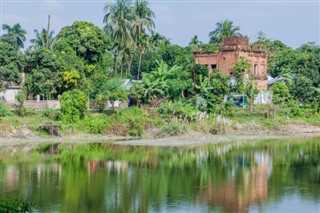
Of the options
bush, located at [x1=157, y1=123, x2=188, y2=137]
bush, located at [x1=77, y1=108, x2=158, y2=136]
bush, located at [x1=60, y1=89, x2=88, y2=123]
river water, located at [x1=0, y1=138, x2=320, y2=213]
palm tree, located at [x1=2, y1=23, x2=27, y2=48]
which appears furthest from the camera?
palm tree, located at [x1=2, y1=23, x2=27, y2=48]

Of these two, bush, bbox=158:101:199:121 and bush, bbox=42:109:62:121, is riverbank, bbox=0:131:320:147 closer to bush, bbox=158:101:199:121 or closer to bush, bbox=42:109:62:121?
bush, bbox=158:101:199:121

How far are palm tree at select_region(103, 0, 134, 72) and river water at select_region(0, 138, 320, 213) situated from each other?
24460 millimetres

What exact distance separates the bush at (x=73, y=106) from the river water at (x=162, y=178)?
4.83 metres

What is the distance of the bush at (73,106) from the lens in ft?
162

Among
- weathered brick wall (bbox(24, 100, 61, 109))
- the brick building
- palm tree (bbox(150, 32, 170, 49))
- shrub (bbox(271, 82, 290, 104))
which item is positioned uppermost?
palm tree (bbox(150, 32, 170, 49))

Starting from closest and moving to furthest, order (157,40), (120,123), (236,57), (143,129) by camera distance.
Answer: (120,123)
(143,129)
(236,57)
(157,40)

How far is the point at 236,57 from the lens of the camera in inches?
2576

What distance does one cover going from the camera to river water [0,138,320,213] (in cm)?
2386

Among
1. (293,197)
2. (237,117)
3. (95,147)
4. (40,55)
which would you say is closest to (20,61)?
(40,55)

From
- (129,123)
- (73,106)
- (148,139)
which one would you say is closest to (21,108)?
(73,106)

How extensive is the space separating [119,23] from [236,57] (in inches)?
491

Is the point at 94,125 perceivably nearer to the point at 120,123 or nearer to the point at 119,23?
the point at 120,123

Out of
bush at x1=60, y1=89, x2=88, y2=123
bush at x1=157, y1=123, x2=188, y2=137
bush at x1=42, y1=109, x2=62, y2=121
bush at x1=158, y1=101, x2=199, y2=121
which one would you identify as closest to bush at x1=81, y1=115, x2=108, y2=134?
bush at x1=60, y1=89, x2=88, y2=123

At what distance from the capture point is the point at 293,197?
2556 centimetres
